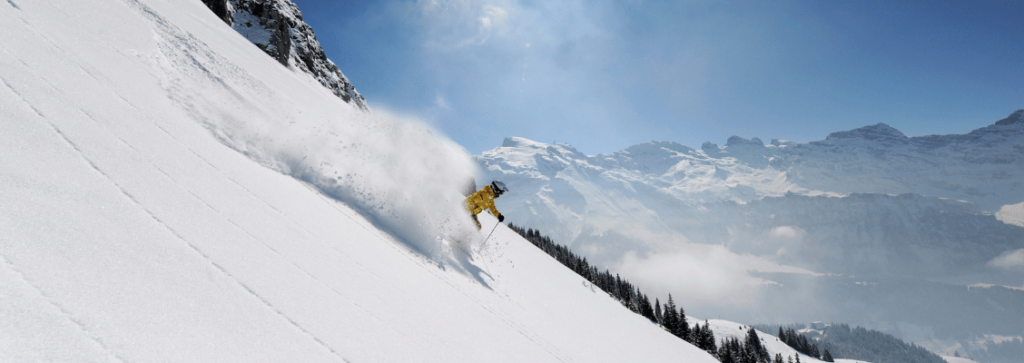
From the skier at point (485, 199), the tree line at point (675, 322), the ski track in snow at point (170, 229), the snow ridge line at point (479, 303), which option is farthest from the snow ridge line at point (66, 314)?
the tree line at point (675, 322)

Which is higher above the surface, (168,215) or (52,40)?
(52,40)

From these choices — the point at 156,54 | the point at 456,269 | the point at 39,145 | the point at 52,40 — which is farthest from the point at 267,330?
the point at 156,54

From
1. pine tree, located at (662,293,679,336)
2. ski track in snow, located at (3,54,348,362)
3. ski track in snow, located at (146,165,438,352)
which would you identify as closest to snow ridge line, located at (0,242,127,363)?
ski track in snow, located at (3,54,348,362)

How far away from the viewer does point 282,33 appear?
42.0 metres

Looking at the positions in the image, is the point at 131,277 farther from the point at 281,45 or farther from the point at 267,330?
the point at 281,45

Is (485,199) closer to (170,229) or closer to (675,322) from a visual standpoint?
(170,229)

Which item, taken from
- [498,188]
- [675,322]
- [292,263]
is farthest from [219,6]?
[675,322]

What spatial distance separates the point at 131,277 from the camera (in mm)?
2734

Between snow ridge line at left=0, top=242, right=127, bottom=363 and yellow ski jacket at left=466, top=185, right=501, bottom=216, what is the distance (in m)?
9.43

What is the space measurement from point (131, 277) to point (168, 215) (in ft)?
4.44

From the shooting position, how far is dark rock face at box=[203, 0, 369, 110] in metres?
38.1

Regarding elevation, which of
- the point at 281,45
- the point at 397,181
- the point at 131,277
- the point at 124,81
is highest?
the point at 281,45

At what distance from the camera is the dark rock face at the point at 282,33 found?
3812cm

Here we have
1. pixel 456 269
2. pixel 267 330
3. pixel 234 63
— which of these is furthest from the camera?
pixel 234 63
